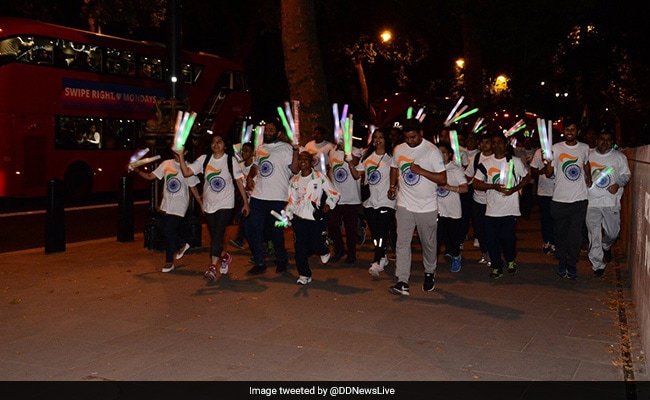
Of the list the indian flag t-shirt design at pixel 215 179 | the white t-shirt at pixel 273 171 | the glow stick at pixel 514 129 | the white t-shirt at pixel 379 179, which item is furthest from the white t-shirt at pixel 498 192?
the glow stick at pixel 514 129

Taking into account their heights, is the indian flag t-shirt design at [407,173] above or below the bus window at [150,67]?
below

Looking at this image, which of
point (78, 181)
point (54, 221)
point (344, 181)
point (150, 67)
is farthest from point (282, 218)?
point (150, 67)

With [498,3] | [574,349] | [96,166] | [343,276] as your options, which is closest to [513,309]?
[574,349]

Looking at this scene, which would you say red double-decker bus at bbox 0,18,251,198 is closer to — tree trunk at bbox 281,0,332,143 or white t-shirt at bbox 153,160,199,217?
tree trunk at bbox 281,0,332,143

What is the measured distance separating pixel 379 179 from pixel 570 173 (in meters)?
2.33

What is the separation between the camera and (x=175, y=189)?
9.95 metres

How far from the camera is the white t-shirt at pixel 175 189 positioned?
9945 millimetres

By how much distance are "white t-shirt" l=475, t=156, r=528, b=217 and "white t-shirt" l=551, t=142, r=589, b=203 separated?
416 mm

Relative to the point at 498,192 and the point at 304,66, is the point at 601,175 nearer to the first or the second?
the point at 498,192

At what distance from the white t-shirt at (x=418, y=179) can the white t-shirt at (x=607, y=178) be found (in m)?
2.39

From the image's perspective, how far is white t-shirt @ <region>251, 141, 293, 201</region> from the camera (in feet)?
32.4
